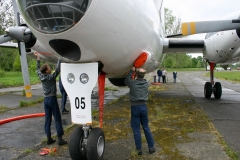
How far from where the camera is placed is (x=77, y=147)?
10.9 ft

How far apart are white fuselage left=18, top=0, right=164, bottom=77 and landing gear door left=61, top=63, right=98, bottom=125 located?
0.47 ft

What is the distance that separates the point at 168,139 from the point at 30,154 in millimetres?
2519

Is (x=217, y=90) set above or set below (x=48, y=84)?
below

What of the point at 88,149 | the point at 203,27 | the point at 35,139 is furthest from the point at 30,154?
the point at 203,27

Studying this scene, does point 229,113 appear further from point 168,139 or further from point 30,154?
point 30,154

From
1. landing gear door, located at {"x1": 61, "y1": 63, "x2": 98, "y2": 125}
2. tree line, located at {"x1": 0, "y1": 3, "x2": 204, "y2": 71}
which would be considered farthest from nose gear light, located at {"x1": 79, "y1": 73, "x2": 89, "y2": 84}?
tree line, located at {"x1": 0, "y1": 3, "x2": 204, "y2": 71}

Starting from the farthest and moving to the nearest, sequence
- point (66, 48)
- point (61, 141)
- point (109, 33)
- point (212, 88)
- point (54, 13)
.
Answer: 1. point (212, 88)
2. point (61, 141)
3. point (66, 48)
4. point (109, 33)
5. point (54, 13)

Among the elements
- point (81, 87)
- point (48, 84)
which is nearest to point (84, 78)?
point (81, 87)

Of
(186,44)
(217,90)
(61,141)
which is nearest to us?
(61,141)

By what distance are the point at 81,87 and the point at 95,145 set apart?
0.84 meters

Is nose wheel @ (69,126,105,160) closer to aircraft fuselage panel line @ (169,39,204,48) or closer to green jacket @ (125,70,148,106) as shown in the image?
green jacket @ (125,70,148,106)

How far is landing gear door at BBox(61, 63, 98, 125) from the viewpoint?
127 inches

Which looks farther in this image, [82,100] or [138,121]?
[138,121]

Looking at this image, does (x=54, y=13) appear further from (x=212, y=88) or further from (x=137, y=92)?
(x=212, y=88)
